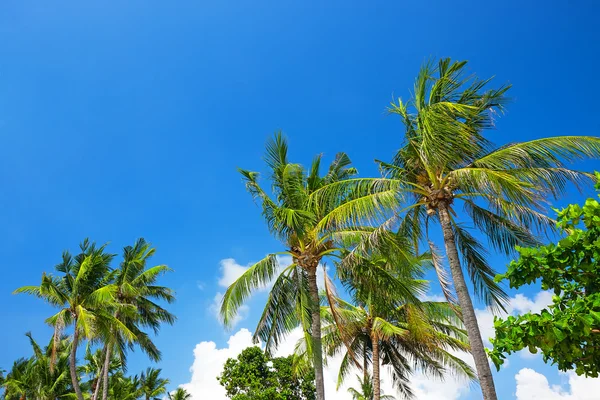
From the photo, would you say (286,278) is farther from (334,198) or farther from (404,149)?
(404,149)

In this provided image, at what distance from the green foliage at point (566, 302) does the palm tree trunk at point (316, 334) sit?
757 cm

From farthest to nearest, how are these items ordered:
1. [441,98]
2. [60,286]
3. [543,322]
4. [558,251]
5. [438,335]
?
[60,286], [438,335], [441,98], [558,251], [543,322]

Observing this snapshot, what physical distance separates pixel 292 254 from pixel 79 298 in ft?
35.4

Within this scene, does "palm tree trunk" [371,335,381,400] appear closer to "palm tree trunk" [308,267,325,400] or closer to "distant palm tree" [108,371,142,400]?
"palm tree trunk" [308,267,325,400]

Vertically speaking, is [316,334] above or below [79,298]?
below

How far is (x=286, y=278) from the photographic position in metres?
14.2

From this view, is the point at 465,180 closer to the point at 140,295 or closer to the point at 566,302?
the point at 566,302

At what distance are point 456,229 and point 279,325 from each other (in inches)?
246

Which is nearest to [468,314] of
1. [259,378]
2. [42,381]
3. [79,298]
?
[79,298]

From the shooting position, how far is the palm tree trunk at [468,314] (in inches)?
350

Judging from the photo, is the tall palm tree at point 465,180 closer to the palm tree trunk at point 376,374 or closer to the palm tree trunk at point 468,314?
the palm tree trunk at point 468,314

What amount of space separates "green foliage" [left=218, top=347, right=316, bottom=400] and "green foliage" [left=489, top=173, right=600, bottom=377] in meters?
22.7

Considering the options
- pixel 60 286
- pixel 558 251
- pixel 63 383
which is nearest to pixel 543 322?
pixel 558 251

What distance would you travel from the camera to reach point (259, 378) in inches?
1064
